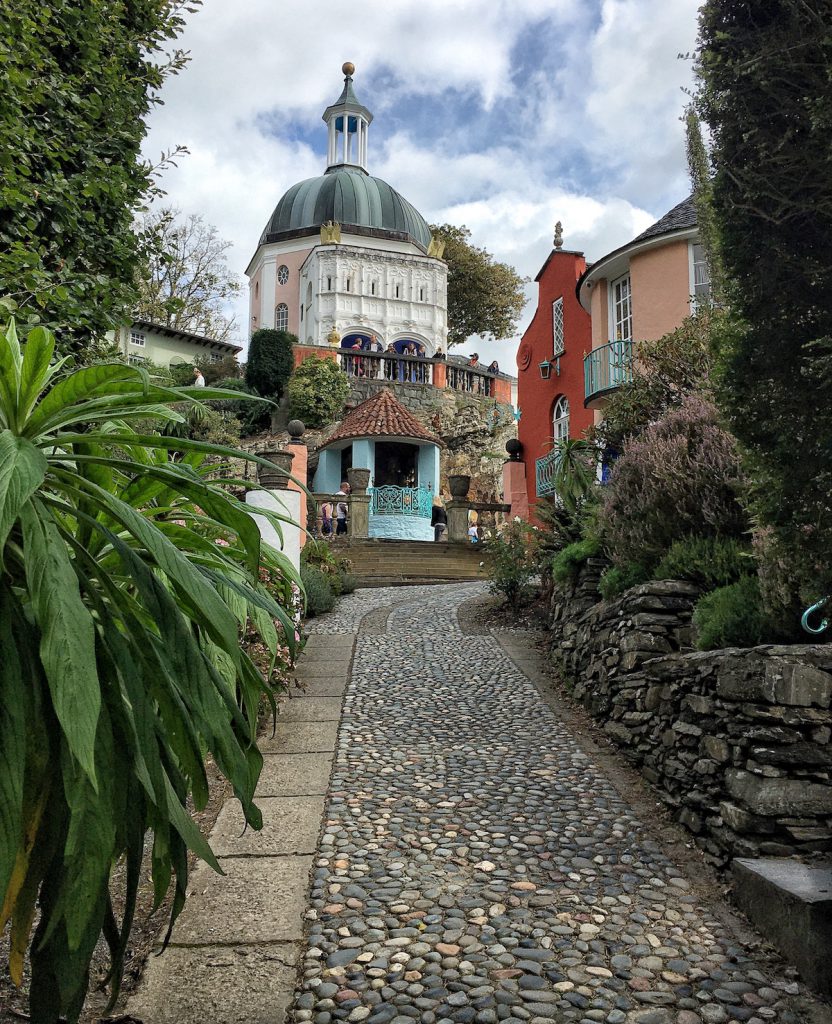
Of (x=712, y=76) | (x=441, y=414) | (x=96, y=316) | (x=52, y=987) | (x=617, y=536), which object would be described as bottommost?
(x=52, y=987)

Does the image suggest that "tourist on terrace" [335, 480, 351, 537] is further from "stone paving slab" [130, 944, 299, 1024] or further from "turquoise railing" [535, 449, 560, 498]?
"stone paving slab" [130, 944, 299, 1024]

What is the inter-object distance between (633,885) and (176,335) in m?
32.7

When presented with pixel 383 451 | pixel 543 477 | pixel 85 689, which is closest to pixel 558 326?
pixel 543 477

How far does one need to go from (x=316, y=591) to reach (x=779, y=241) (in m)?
9.43

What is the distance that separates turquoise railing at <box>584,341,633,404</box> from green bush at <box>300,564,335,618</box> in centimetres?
677

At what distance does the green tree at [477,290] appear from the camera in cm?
3978

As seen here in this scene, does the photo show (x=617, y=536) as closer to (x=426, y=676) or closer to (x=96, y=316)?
(x=426, y=676)

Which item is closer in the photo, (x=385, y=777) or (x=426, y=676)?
(x=385, y=777)

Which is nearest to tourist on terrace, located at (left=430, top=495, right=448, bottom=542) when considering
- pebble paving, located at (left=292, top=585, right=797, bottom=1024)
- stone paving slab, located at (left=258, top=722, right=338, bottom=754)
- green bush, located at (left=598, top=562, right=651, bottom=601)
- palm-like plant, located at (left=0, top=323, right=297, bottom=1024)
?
green bush, located at (left=598, top=562, right=651, bottom=601)

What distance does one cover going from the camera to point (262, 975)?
3.01 metres

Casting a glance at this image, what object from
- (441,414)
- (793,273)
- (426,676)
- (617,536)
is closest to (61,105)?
(793,273)

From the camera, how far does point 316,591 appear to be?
11.8m

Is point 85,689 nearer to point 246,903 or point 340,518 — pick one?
point 246,903

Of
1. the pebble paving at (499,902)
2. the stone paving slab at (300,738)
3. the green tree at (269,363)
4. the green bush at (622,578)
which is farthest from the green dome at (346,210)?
the pebble paving at (499,902)
